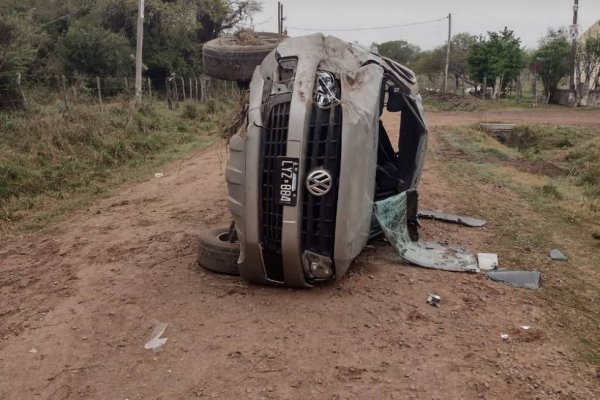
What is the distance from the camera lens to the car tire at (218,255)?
4.11m

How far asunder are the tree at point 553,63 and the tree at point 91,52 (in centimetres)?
2165

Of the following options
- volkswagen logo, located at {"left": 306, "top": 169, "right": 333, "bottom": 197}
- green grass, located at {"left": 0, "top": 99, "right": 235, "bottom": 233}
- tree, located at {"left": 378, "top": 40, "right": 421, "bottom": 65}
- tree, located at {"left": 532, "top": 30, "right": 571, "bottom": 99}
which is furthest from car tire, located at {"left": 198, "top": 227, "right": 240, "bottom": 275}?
tree, located at {"left": 378, "top": 40, "right": 421, "bottom": 65}

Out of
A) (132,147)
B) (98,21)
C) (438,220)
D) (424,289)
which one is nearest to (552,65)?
(98,21)

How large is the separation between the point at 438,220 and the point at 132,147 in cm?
704

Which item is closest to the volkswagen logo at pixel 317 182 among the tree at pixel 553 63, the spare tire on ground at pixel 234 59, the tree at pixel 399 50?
the spare tire on ground at pixel 234 59

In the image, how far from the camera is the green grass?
7.33 metres

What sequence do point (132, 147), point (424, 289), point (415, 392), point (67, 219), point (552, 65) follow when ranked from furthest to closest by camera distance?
point (552, 65), point (132, 147), point (67, 219), point (424, 289), point (415, 392)

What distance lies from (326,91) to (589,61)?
30268 millimetres

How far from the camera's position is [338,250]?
3.58m

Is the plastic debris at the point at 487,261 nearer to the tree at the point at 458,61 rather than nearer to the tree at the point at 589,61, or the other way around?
the tree at the point at 589,61

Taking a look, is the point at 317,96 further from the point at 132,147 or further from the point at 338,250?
the point at 132,147

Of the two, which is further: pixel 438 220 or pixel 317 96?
pixel 438 220

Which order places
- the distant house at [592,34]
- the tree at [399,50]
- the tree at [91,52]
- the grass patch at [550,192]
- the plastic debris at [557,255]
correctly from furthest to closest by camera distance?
the tree at [399,50] < the distant house at [592,34] < the tree at [91,52] < the grass patch at [550,192] < the plastic debris at [557,255]

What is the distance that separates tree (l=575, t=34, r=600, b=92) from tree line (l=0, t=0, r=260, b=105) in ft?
63.5
